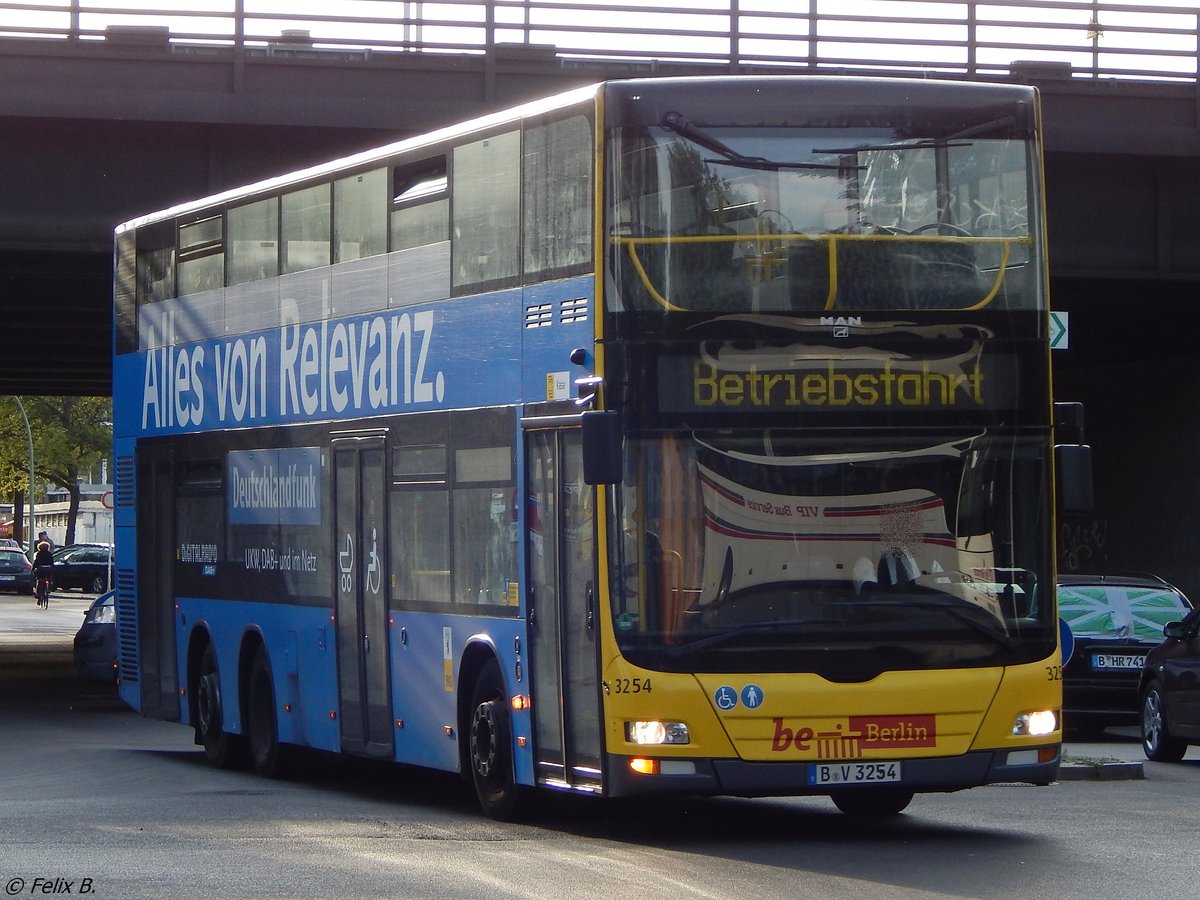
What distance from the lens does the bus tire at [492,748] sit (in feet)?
41.0

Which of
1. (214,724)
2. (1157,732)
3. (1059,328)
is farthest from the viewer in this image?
(1157,732)

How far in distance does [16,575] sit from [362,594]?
64.1 m

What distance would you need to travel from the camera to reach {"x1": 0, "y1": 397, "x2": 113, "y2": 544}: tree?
85875mm

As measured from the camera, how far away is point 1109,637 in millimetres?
20797

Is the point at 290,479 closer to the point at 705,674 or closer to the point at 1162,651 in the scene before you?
the point at 705,674

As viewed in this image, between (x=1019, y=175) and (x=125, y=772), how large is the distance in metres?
8.59

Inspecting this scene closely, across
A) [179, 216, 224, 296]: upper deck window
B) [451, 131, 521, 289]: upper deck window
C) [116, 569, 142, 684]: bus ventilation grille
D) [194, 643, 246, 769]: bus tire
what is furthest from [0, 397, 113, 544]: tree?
[451, 131, 521, 289]: upper deck window

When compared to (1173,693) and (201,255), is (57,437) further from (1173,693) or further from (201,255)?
(1173,693)

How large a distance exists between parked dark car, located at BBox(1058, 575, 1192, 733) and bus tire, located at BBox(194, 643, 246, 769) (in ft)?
24.5

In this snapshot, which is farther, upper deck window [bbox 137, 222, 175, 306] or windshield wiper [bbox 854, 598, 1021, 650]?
upper deck window [bbox 137, 222, 175, 306]

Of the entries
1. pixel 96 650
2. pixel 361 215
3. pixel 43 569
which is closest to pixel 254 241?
pixel 361 215

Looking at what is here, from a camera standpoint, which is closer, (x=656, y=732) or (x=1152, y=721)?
(x=656, y=732)

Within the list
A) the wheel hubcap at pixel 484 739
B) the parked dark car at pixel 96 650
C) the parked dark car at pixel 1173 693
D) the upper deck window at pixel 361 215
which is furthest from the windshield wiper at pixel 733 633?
the parked dark car at pixel 96 650

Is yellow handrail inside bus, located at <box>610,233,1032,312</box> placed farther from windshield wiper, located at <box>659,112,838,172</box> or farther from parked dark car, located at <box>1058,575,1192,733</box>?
parked dark car, located at <box>1058,575,1192,733</box>
